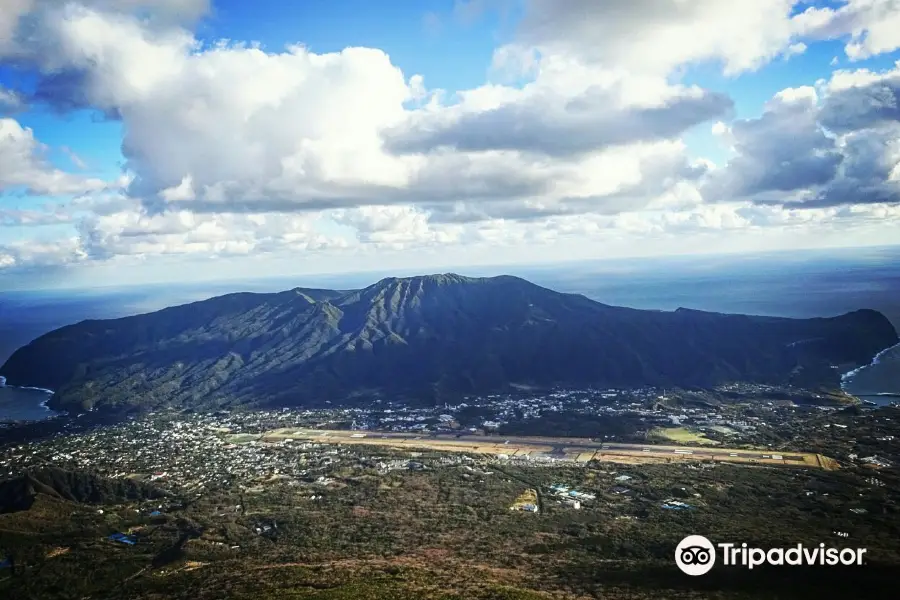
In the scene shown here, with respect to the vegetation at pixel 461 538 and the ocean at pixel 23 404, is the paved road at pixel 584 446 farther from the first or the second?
the ocean at pixel 23 404

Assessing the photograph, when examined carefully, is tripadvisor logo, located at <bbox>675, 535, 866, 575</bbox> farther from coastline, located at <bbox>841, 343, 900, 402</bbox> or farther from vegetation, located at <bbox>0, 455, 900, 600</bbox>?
coastline, located at <bbox>841, 343, 900, 402</bbox>

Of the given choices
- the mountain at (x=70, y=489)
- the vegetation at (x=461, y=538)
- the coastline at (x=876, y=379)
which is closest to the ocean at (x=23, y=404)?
the mountain at (x=70, y=489)

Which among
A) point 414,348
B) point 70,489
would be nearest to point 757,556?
point 70,489

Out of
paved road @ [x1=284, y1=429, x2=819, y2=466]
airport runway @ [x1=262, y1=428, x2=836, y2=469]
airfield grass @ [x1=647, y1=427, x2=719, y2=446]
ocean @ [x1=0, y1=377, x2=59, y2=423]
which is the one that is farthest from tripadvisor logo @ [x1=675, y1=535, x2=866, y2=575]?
ocean @ [x1=0, y1=377, x2=59, y2=423]

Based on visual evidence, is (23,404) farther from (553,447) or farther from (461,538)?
(461,538)

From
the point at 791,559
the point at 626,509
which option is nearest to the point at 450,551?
the point at 626,509
